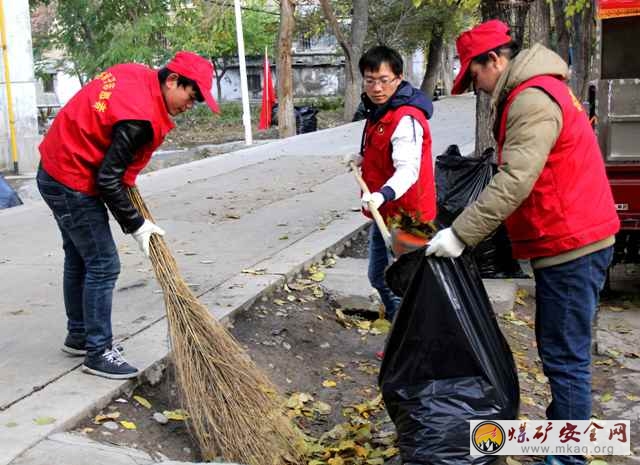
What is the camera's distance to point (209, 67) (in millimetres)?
3682

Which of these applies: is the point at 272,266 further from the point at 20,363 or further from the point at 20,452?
the point at 20,452

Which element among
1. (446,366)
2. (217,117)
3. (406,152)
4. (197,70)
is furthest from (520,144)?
(217,117)

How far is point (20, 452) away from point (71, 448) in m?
0.19

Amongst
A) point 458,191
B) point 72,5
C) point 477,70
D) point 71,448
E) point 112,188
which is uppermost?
point 72,5

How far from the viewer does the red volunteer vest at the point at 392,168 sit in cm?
415

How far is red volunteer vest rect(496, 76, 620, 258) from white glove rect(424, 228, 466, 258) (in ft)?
0.95

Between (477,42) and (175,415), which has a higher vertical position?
(477,42)

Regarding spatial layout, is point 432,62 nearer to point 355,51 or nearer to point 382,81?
point 355,51

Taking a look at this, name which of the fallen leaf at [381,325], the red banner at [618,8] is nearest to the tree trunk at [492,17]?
the red banner at [618,8]

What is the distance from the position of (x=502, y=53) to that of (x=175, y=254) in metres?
4.06

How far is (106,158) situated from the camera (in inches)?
142

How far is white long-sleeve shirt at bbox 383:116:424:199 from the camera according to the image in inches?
159

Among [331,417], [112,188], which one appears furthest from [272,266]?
[112,188]

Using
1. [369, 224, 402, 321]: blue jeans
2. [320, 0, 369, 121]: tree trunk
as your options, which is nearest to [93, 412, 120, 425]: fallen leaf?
[369, 224, 402, 321]: blue jeans
